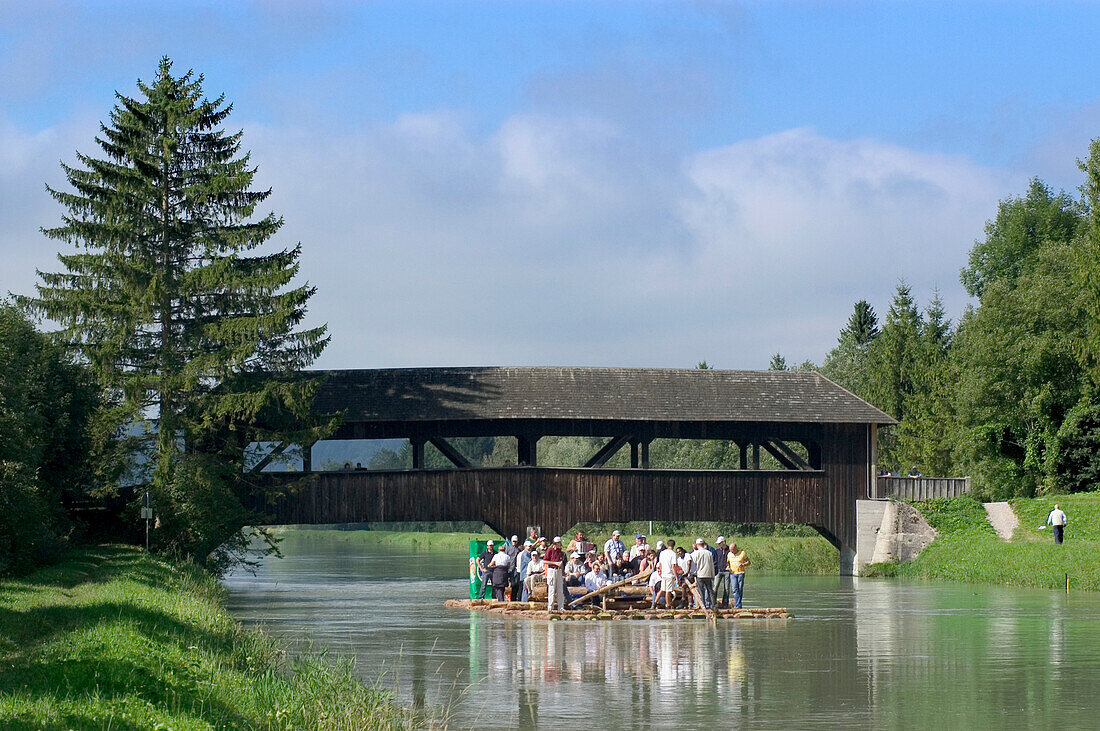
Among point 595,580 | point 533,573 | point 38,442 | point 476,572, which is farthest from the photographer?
point 38,442

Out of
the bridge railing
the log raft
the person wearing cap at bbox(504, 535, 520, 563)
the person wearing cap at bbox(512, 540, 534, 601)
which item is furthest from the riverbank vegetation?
the bridge railing

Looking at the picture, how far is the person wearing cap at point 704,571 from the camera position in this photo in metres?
24.2

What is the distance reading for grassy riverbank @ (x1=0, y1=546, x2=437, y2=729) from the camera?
383 inches

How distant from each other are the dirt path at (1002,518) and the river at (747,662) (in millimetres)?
10717

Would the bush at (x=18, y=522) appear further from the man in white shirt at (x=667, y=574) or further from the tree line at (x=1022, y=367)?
the tree line at (x=1022, y=367)

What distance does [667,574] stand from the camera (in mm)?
24734

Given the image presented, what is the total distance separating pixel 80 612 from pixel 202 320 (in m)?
18.8

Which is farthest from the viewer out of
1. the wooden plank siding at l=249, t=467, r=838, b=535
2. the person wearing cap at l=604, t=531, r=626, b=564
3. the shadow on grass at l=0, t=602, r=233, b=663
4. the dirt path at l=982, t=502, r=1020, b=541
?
the dirt path at l=982, t=502, r=1020, b=541

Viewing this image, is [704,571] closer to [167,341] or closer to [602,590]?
[602,590]

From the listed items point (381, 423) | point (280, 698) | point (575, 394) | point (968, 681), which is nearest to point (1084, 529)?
point (575, 394)

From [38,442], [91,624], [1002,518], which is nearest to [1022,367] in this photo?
[1002,518]

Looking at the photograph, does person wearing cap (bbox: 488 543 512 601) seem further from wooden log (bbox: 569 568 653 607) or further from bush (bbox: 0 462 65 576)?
bush (bbox: 0 462 65 576)

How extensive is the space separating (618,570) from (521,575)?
1.90 m

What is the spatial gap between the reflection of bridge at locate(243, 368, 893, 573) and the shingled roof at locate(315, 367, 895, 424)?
0.05 metres
